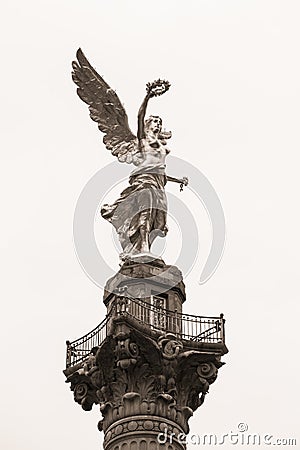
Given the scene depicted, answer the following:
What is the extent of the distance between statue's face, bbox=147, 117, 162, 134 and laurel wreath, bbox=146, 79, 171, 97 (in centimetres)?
166

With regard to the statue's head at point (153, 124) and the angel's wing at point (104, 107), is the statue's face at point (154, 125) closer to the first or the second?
the statue's head at point (153, 124)

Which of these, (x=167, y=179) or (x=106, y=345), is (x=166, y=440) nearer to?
(x=106, y=345)

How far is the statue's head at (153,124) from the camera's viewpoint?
47469 millimetres

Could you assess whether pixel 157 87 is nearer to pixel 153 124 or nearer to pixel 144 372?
pixel 153 124

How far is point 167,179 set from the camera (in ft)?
156

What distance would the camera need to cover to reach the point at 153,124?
47656 mm

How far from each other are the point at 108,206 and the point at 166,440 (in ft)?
30.7

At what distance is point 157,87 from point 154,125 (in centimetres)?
195

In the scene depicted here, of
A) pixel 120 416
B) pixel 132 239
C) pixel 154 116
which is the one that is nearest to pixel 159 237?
pixel 132 239

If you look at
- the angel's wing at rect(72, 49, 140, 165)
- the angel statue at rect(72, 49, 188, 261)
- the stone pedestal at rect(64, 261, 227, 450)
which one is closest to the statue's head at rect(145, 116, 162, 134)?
the angel statue at rect(72, 49, 188, 261)

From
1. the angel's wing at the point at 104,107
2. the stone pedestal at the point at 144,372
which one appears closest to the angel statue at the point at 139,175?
the angel's wing at the point at 104,107

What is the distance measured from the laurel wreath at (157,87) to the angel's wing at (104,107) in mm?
2592

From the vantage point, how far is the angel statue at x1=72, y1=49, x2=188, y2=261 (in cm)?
4575

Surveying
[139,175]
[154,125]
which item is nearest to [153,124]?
[154,125]
